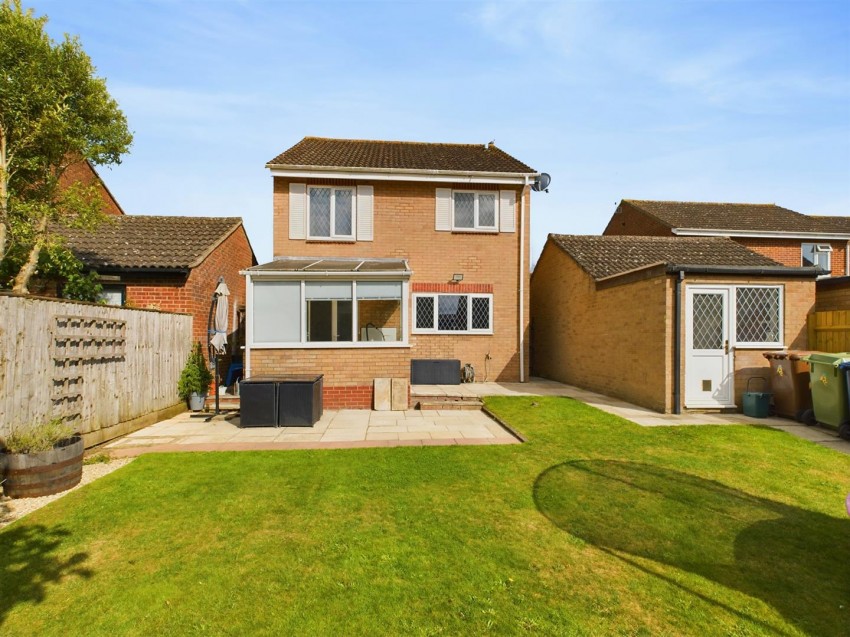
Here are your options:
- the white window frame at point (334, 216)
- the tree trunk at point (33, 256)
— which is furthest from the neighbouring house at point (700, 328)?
the tree trunk at point (33, 256)

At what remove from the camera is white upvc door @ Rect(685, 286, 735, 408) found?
28.9ft

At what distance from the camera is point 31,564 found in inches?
128

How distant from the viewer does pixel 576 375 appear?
41.5ft

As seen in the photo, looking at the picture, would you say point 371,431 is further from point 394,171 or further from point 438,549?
point 394,171

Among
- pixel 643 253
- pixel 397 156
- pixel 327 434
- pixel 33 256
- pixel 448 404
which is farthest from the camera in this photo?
pixel 397 156

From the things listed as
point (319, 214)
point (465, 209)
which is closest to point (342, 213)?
point (319, 214)

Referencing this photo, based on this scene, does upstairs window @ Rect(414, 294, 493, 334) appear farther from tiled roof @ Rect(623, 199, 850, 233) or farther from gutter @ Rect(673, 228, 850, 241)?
tiled roof @ Rect(623, 199, 850, 233)

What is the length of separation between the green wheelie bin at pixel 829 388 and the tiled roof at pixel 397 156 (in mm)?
9591

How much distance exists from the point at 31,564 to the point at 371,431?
462cm

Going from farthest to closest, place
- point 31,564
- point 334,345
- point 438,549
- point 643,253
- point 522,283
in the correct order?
point 522,283
point 643,253
point 334,345
point 438,549
point 31,564

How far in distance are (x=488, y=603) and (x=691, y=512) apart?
2.69m

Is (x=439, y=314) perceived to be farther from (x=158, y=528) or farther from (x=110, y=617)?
(x=110, y=617)

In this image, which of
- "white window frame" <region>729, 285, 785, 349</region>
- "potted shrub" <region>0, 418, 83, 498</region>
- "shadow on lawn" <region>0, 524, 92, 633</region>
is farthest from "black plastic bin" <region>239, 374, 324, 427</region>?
"white window frame" <region>729, 285, 785, 349</region>

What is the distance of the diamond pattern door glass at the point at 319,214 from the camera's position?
44.4ft
